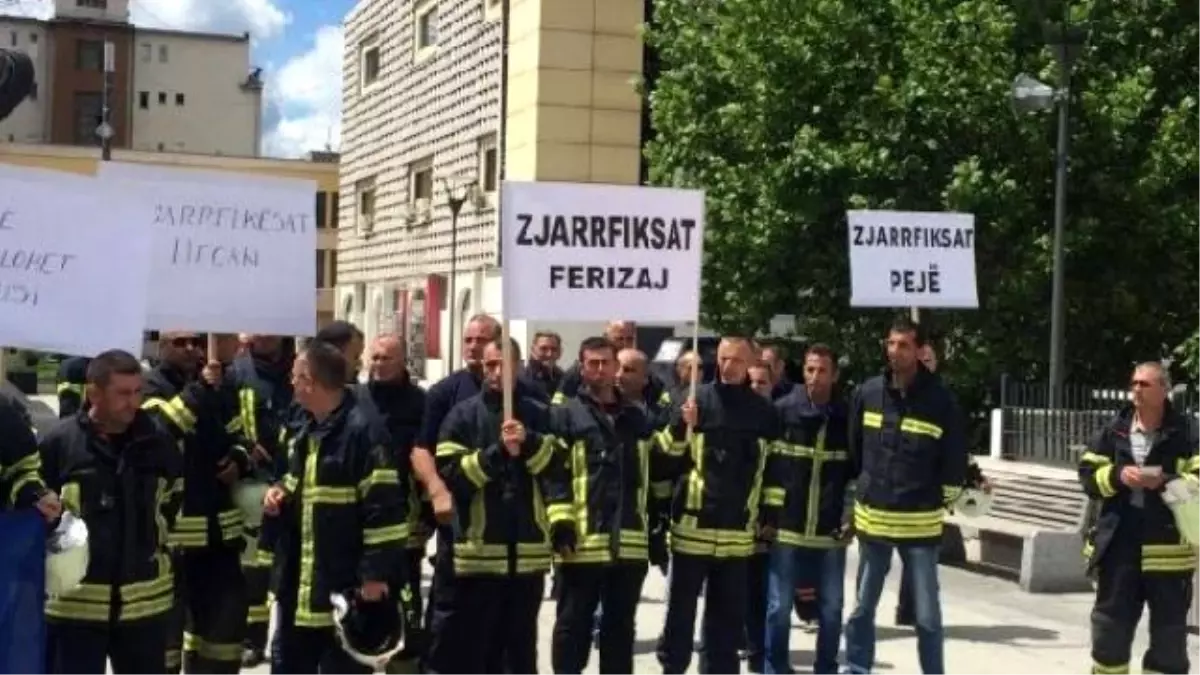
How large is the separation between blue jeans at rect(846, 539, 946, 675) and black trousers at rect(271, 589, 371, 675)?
2.98 m

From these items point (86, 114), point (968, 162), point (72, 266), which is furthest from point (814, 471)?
point (86, 114)

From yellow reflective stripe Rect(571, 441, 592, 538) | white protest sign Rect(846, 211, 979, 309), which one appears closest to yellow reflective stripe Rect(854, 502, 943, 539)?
yellow reflective stripe Rect(571, 441, 592, 538)

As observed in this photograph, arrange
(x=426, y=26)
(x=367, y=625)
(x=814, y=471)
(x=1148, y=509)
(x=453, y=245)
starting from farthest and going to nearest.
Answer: (x=426, y=26), (x=453, y=245), (x=814, y=471), (x=1148, y=509), (x=367, y=625)

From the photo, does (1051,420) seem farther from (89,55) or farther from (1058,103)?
(89,55)

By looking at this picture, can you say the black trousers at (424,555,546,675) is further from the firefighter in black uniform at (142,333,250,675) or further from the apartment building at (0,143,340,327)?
the apartment building at (0,143,340,327)

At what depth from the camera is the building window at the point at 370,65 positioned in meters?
55.4

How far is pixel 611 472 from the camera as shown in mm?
7809

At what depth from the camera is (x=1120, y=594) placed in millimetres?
7953

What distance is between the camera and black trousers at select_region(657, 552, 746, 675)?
8.30m

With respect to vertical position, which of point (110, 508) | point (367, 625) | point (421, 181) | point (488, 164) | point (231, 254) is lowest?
point (367, 625)

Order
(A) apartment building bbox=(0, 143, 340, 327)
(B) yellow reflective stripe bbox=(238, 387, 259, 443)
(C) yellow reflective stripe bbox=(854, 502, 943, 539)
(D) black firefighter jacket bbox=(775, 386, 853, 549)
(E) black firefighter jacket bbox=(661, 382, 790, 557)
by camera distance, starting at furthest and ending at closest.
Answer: (A) apartment building bbox=(0, 143, 340, 327)
(D) black firefighter jacket bbox=(775, 386, 853, 549)
(C) yellow reflective stripe bbox=(854, 502, 943, 539)
(E) black firefighter jacket bbox=(661, 382, 790, 557)
(B) yellow reflective stripe bbox=(238, 387, 259, 443)

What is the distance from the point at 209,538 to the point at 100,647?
5.69 ft

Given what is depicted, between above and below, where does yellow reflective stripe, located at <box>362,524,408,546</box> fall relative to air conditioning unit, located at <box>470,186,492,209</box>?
below

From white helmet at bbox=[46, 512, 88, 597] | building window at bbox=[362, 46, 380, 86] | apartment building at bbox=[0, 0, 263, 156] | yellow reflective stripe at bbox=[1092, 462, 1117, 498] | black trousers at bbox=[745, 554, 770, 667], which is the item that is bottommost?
black trousers at bbox=[745, 554, 770, 667]
